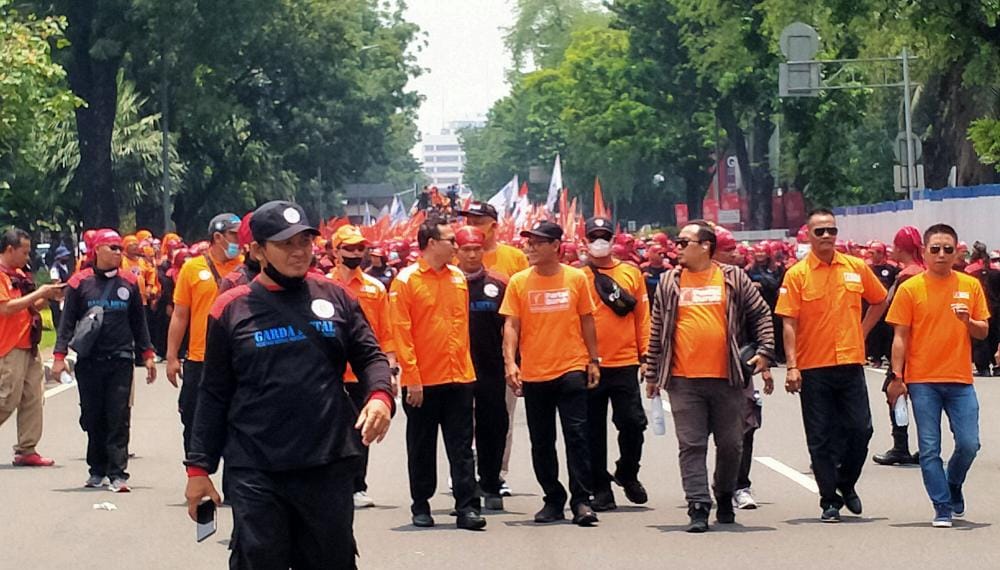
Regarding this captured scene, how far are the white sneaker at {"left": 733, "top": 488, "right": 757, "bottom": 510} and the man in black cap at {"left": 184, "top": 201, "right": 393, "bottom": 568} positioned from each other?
19.4 feet

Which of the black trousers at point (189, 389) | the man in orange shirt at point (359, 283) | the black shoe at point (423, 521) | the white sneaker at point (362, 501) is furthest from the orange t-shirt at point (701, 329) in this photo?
the black trousers at point (189, 389)

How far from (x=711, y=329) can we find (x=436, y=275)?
1.70m

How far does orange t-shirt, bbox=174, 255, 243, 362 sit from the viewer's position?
13.1 metres

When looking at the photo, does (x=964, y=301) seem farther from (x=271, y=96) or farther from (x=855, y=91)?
(x=271, y=96)

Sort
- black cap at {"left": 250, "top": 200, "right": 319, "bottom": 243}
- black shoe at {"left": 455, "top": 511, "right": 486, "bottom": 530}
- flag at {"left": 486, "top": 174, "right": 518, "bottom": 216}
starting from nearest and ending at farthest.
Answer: black cap at {"left": 250, "top": 200, "right": 319, "bottom": 243}
black shoe at {"left": 455, "top": 511, "right": 486, "bottom": 530}
flag at {"left": 486, "top": 174, "right": 518, "bottom": 216}

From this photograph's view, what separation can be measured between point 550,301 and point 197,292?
2.50 m

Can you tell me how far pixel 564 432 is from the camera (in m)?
12.1

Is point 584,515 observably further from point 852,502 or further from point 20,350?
point 20,350

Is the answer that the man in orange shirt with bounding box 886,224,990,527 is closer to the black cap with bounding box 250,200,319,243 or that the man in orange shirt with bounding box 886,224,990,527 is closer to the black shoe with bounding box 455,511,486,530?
the black shoe with bounding box 455,511,486,530

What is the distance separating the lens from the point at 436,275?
1207cm

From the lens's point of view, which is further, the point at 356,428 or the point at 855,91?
the point at 855,91

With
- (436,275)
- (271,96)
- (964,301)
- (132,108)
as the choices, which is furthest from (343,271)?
(271,96)

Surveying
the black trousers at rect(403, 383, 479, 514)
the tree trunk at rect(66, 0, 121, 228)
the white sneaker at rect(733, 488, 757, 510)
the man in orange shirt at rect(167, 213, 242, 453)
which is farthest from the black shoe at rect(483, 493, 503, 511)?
the tree trunk at rect(66, 0, 121, 228)

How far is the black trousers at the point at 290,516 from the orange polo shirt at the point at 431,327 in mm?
4809
